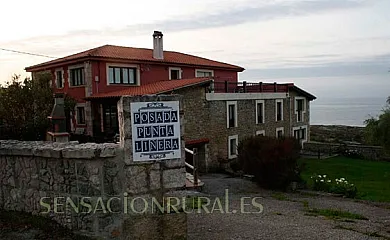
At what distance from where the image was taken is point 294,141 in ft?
51.7

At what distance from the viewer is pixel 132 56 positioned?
26125 mm

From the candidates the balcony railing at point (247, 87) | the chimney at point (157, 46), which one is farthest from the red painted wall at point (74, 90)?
the balcony railing at point (247, 87)

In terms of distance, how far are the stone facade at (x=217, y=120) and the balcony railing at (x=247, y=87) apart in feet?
1.58

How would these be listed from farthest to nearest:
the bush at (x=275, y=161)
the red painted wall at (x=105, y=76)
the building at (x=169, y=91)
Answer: the red painted wall at (x=105, y=76) < the building at (x=169, y=91) < the bush at (x=275, y=161)

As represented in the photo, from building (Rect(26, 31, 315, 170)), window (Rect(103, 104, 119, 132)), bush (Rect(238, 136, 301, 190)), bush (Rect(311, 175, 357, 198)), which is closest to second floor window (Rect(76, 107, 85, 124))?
building (Rect(26, 31, 315, 170))

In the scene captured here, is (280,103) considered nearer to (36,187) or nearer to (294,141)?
(294,141)

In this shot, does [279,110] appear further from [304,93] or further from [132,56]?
[132,56]

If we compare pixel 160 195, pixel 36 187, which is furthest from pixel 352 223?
pixel 36 187

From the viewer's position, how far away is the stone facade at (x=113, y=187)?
582cm

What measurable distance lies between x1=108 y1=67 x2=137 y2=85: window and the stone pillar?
19.1m

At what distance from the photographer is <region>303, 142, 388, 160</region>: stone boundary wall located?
32031 mm

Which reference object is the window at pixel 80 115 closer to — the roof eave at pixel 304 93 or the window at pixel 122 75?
the window at pixel 122 75

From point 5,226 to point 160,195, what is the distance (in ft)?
8.79

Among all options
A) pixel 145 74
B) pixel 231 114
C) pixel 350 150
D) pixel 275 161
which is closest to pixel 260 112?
pixel 231 114
